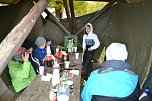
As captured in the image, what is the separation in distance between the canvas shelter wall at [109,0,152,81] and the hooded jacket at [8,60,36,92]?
6.07ft

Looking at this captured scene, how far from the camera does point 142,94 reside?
3484mm

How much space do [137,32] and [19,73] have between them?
2489 millimetres

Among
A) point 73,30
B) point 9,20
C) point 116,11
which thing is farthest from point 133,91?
point 73,30

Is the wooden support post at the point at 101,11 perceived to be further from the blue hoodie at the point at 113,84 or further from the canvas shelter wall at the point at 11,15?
the blue hoodie at the point at 113,84

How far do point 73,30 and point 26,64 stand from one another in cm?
463

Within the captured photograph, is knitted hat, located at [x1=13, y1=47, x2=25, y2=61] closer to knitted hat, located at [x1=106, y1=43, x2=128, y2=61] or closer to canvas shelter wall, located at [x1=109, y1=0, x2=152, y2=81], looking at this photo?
knitted hat, located at [x1=106, y1=43, x2=128, y2=61]

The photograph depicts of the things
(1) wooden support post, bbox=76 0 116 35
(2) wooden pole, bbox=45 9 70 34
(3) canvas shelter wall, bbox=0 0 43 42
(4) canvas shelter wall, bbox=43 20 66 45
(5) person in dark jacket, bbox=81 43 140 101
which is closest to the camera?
(5) person in dark jacket, bbox=81 43 140 101

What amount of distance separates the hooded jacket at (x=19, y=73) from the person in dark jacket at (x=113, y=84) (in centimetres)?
140

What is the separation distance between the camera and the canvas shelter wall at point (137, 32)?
467cm

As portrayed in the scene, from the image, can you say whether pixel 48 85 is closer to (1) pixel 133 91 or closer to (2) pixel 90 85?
(2) pixel 90 85

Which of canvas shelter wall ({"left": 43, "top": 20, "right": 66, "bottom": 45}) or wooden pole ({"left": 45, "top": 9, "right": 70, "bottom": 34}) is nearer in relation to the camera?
wooden pole ({"left": 45, "top": 9, "right": 70, "bottom": 34})

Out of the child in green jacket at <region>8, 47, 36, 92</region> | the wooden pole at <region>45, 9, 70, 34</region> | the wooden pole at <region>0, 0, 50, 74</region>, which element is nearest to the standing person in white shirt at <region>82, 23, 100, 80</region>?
the wooden pole at <region>45, 9, 70, 34</region>

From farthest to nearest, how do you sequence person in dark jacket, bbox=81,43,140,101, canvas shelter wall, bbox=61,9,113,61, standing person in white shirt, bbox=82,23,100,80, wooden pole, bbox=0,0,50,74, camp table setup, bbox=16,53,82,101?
canvas shelter wall, bbox=61,9,113,61 → standing person in white shirt, bbox=82,23,100,80 → camp table setup, bbox=16,53,82,101 → person in dark jacket, bbox=81,43,140,101 → wooden pole, bbox=0,0,50,74

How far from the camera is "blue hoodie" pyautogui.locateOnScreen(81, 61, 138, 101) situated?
2646mm
